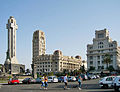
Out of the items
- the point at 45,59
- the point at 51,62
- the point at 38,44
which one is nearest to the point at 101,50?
the point at 51,62

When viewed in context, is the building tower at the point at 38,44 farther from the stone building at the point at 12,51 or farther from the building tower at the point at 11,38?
the building tower at the point at 11,38

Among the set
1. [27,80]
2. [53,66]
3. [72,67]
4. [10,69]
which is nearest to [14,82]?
[27,80]

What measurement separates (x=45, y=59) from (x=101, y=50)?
1605 inches

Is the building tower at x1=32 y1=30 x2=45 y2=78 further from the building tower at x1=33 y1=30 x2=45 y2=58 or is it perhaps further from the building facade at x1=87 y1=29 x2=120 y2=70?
the building facade at x1=87 y1=29 x2=120 y2=70

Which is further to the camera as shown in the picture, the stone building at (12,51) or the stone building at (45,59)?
the stone building at (45,59)

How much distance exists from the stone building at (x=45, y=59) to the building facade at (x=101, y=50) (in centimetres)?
2388

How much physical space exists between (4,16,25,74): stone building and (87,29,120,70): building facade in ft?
154

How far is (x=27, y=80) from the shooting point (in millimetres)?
42719

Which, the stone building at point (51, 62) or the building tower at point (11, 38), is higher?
the building tower at point (11, 38)

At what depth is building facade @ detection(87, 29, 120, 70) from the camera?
120m

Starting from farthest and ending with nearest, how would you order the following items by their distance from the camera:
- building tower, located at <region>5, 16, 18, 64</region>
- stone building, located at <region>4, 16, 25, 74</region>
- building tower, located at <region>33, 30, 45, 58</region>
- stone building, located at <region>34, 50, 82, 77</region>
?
building tower, located at <region>33, 30, 45, 58</region>, stone building, located at <region>34, 50, 82, 77</region>, building tower, located at <region>5, 16, 18, 64</region>, stone building, located at <region>4, 16, 25, 74</region>

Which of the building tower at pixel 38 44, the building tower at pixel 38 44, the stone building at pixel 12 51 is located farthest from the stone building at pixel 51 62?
the stone building at pixel 12 51

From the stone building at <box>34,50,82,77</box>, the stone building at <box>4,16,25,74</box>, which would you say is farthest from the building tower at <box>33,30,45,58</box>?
the stone building at <box>4,16,25,74</box>

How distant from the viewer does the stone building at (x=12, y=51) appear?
90644 mm
